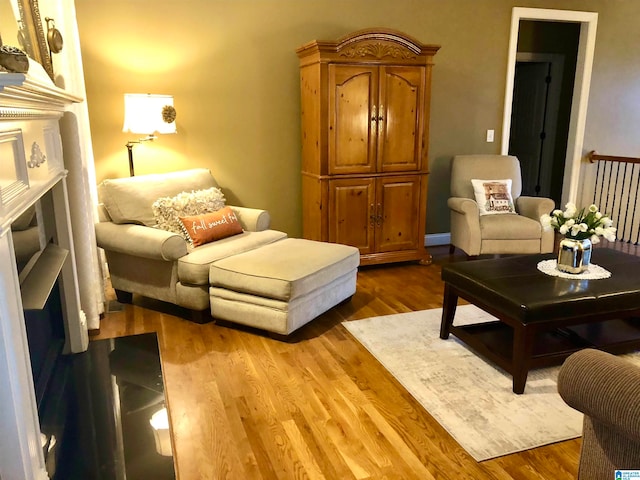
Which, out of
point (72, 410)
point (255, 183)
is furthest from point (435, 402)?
point (255, 183)

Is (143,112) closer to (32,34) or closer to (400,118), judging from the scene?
(32,34)

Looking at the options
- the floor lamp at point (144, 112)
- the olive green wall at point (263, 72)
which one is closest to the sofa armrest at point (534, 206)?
the olive green wall at point (263, 72)

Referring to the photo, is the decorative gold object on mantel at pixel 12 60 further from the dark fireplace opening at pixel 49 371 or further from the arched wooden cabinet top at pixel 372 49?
the arched wooden cabinet top at pixel 372 49

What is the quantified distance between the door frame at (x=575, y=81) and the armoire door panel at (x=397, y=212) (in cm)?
153

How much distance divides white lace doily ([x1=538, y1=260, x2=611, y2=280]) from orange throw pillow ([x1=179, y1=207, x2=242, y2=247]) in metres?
2.13

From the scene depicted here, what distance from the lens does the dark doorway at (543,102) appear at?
19.5 ft

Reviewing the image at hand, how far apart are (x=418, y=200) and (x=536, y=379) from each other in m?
2.24

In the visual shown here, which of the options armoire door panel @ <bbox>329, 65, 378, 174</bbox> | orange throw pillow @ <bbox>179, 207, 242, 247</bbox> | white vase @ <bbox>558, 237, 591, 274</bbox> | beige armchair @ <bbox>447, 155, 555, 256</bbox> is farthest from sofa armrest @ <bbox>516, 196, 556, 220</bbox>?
orange throw pillow @ <bbox>179, 207, 242, 247</bbox>

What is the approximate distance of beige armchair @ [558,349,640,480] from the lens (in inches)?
48.8

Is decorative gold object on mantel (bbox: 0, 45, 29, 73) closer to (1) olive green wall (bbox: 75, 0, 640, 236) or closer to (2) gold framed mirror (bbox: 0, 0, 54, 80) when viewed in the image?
(2) gold framed mirror (bbox: 0, 0, 54, 80)

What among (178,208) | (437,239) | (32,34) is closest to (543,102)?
(437,239)

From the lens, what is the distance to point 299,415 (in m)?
2.35

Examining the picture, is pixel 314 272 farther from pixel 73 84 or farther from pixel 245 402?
pixel 73 84

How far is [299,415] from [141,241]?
5.41ft
